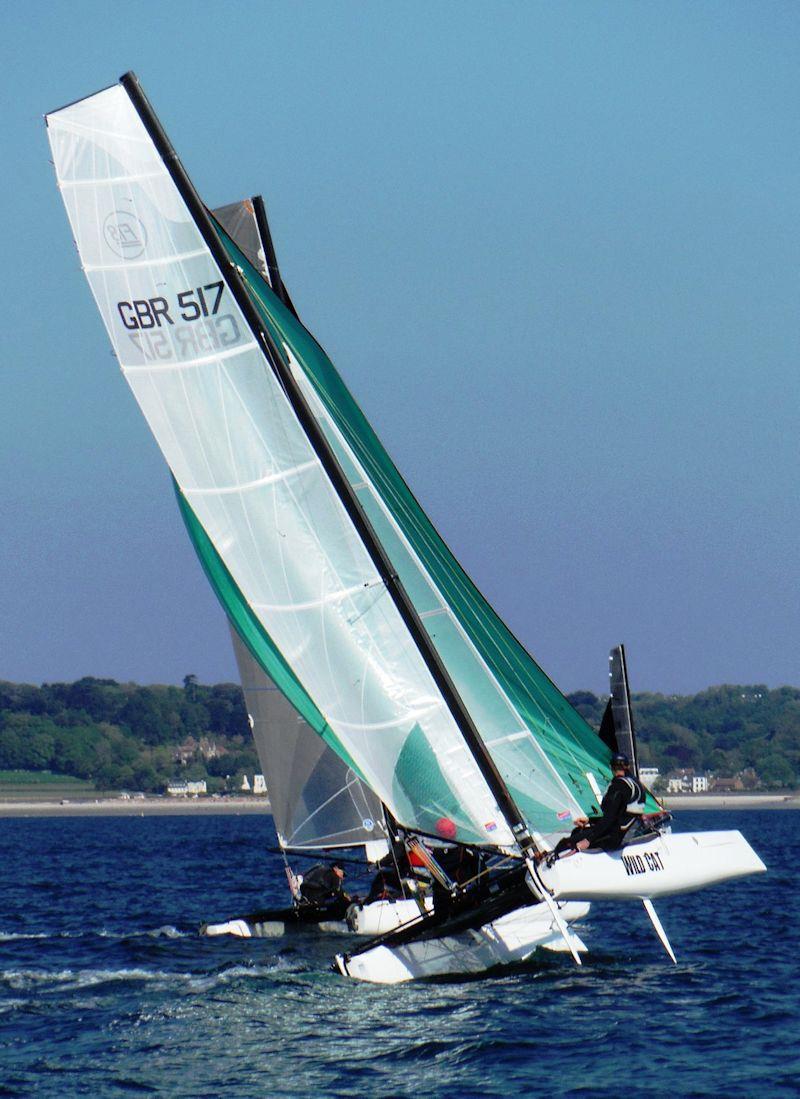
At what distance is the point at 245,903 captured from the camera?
31938mm

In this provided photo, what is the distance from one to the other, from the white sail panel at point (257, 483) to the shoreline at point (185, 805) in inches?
4642

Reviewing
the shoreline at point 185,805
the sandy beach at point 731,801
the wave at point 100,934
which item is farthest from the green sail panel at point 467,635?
the sandy beach at point 731,801

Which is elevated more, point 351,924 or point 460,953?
point 351,924

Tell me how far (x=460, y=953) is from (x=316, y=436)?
18.4 feet

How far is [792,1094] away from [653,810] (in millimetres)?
5637

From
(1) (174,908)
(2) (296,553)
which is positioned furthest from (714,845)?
(1) (174,908)

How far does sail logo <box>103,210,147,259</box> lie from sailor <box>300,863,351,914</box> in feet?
31.7

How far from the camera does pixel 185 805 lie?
14038cm

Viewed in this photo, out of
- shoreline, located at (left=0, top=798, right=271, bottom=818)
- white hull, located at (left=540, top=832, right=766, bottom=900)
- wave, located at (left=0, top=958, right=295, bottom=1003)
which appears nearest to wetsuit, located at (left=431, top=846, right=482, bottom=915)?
white hull, located at (left=540, top=832, right=766, bottom=900)

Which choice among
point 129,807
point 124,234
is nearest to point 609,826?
point 124,234

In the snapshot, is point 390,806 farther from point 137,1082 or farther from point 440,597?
point 137,1082

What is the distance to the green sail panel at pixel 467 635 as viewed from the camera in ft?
61.9

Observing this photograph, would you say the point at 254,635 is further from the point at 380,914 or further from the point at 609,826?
the point at 609,826

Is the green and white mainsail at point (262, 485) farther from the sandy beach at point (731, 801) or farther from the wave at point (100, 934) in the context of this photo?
the sandy beach at point (731, 801)
